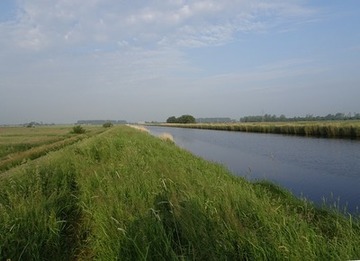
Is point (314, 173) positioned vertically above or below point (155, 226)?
below

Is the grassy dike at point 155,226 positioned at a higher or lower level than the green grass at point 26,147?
higher

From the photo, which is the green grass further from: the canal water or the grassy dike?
the canal water

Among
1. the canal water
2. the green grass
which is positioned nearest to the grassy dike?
the canal water

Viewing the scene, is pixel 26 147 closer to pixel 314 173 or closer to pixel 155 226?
pixel 314 173

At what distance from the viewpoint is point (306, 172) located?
16625mm

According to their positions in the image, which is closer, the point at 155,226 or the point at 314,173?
the point at 155,226

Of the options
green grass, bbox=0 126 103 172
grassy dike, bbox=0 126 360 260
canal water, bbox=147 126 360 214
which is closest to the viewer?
grassy dike, bbox=0 126 360 260

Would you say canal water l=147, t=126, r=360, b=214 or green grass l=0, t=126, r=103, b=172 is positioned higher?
green grass l=0, t=126, r=103, b=172

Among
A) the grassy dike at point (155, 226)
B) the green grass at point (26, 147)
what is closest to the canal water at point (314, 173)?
the grassy dike at point (155, 226)

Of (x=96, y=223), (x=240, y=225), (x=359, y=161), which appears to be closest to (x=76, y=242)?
(x=96, y=223)

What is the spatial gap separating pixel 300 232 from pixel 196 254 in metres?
1.43

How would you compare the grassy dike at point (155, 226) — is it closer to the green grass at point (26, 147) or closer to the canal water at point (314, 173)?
the canal water at point (314, 173)

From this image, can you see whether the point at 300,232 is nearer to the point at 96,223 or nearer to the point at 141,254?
the point at 141,254

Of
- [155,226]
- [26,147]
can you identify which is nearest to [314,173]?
[155,226]
